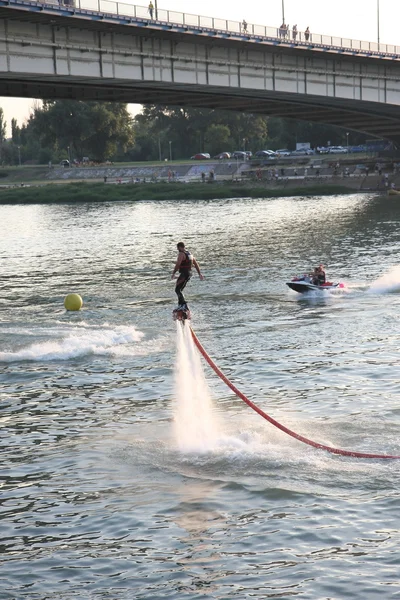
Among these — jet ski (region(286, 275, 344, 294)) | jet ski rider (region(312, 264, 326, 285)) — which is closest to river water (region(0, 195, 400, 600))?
jet ski (region(286, 275, 344, 294))

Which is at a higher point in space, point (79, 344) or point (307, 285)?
point (307, 285)

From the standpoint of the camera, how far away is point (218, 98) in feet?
274

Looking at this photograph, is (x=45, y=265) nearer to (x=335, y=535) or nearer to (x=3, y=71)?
(x=3, y=71)

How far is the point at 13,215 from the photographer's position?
380 feet

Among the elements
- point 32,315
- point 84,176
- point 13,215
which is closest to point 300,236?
point 32,315

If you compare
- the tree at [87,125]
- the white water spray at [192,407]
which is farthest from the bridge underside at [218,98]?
the tree at [87,125]

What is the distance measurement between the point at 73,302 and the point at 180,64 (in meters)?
28.9

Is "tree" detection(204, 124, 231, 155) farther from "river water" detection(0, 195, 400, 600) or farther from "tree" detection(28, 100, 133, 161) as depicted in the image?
"river water" detection(0, 195, 400, 600)

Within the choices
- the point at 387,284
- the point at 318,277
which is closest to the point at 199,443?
the point at 318,277

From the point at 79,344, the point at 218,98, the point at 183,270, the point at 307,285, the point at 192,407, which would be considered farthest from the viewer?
the point at 218,98

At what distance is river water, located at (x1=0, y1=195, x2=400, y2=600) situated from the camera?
1727 cm

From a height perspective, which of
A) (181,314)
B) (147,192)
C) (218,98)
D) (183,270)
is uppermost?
(218,98)

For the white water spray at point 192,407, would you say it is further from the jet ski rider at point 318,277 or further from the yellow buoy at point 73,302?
the jet ski rider at point 318,277

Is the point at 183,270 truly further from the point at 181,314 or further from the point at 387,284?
the point at 387,284
